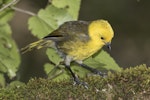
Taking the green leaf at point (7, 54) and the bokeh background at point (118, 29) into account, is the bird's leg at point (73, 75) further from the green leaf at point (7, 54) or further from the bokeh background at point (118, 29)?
the bokeh background at point (118, 29)

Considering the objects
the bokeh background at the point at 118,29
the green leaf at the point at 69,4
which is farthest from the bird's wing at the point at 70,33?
the bokeh background at the point at 118,29

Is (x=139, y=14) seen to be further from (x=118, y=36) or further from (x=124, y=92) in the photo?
(x=124, y=92)

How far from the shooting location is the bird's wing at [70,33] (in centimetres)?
478

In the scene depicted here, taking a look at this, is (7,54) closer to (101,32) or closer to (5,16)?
(5,16)

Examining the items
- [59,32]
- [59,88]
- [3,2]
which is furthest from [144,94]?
[3,2]

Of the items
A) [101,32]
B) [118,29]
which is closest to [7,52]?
[101,32]

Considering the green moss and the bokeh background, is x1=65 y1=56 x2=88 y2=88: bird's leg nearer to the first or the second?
the green moss

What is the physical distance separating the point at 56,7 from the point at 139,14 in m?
5.18

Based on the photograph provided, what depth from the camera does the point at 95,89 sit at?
3.64 meters

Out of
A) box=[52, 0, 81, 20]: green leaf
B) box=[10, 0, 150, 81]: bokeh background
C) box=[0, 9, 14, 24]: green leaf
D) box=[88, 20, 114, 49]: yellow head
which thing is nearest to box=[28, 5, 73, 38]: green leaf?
box=[52, 0, 81, 20]: green leaf

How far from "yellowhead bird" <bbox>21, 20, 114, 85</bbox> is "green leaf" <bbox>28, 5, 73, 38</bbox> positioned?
5 centimetres

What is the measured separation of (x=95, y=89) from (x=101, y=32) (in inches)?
43.8

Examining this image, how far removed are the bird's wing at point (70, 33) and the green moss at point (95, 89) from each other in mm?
1074

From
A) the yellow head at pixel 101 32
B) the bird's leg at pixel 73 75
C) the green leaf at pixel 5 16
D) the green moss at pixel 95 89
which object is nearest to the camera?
the green moss at pixel 95 89
